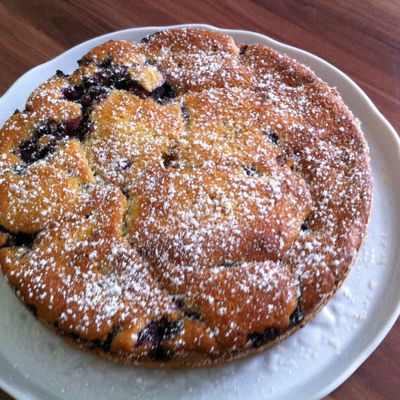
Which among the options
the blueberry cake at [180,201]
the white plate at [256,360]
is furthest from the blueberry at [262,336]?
the white plate at [256,360]

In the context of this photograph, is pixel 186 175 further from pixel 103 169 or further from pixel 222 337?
pixel 222 337

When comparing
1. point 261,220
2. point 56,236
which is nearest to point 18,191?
point 56,236

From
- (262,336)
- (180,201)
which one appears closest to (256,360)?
(262,336)

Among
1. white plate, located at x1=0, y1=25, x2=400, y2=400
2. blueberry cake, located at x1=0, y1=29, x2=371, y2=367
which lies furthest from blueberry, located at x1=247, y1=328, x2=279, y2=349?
white plate, located at x1=0, y1=25, x2=400, y2=400

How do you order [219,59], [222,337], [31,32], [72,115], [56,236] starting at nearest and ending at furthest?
1. [222,337]
2. [56,236]
3. [72,115]
4. [219,59]
5. [31,32]

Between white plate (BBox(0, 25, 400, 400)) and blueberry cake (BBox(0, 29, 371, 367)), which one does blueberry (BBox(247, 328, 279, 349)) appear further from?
white plate (BBox(0, 25, 400, 400))

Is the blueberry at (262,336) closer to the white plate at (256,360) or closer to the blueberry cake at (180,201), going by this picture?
the blueberry cake at (180,201)

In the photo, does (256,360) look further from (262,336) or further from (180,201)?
(180,201)
